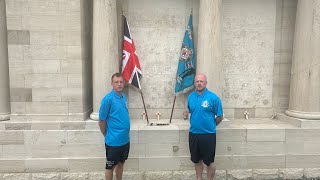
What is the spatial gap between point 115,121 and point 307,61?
5.05 metres

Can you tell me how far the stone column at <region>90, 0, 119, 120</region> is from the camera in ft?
21.9

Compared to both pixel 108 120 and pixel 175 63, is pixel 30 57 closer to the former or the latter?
pixel 108 120

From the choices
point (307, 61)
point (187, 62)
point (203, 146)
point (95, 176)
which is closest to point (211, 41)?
point (187, 62)

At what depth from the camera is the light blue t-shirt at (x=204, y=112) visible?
571cm

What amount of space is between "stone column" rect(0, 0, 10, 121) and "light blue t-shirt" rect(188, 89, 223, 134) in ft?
15.2

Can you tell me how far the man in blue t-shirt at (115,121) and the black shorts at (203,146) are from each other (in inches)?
57.2

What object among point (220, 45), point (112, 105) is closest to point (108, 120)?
point (112, 105)

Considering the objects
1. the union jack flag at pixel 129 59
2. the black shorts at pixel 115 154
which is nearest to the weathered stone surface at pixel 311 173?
the black shorts at pixel 115 154

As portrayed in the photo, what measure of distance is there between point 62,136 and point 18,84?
1636 mm

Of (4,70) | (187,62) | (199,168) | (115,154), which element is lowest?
(199,168)

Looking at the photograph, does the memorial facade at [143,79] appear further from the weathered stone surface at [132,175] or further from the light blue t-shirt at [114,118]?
the light blue t-shirt at [114,118]

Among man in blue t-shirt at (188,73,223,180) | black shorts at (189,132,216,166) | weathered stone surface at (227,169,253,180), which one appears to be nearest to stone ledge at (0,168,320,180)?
weathered stone surface at (227,169,253,180)

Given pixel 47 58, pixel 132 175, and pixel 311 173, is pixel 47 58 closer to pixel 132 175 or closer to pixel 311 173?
pixel 132 175

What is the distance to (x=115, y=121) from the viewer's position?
5375mm
